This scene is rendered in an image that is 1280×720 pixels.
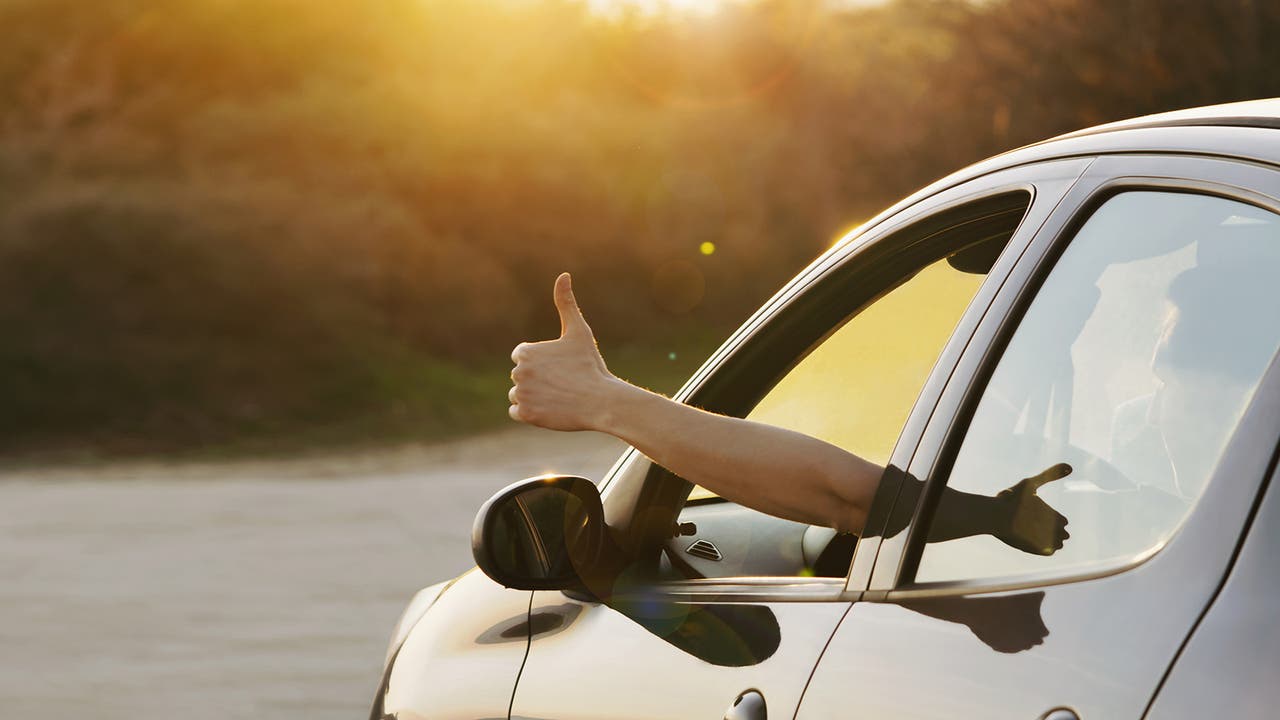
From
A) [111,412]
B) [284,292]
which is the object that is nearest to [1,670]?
[111,412]

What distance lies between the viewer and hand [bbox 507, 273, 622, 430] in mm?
2432

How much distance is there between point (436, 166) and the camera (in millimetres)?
32312

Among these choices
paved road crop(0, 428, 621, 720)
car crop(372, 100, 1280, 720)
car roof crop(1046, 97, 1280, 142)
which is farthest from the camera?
paved road crop(0, 428, 621, 720)

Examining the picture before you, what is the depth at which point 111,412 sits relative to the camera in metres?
22.4

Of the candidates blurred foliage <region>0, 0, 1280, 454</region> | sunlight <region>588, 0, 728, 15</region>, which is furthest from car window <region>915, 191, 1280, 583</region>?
sunlight <region>588, 0, 728, 15</region>

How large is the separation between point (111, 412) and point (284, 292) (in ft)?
18.5

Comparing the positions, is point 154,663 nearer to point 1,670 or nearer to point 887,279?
point 1,670

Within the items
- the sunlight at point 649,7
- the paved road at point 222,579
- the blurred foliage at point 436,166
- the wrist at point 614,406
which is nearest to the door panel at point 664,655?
the wrist at point 614,406

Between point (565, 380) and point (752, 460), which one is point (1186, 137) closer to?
point (752, 460)

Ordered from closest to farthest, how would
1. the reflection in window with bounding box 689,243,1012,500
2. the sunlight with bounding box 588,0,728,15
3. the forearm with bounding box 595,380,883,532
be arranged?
the forearm with bounding box 595,380,883,532 → the reflection in window with bounding box 689,243,1012,500 → the sunlight with bounding box 588,0,728,15

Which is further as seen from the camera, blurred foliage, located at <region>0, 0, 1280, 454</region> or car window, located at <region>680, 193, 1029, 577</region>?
blurred foliage, located at <region>0, 0, 1280, 454</region>

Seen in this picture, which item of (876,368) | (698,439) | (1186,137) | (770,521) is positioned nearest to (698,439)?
(698,439)

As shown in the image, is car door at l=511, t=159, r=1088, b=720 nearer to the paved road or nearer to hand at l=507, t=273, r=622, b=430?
hand at l=507, t=273, r=622, b=430

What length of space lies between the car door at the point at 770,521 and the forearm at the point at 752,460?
115 millimetres
